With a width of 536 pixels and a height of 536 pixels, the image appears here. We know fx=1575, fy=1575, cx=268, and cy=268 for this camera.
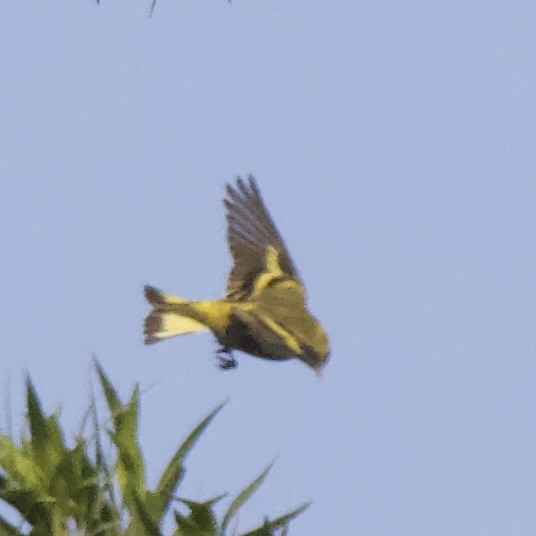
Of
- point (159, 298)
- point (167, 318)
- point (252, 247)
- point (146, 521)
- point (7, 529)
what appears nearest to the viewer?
point (146, 521)

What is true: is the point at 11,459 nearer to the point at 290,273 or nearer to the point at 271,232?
the point at 290,273

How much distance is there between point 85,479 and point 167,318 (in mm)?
2323

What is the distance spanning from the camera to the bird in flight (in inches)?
235

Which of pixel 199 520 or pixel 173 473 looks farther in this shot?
pixel 173 473

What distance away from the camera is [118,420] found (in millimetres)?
4180

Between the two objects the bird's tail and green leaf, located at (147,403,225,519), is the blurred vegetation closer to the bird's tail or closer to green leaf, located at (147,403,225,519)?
green leaf, located at (147,403,225,519)

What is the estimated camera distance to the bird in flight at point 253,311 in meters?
5.96

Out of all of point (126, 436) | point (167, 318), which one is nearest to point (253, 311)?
point (167, 318)

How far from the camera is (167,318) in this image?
6383mm

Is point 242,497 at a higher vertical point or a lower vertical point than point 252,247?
lower

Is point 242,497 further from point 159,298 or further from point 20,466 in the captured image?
point 159,298

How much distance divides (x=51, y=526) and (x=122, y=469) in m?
0.24

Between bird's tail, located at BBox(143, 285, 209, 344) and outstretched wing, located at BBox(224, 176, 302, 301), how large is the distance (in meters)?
0.47

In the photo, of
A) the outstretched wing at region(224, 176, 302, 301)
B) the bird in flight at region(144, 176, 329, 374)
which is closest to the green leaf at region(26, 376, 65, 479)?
the bird in flight at region(144, 176, 329, 374)
